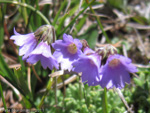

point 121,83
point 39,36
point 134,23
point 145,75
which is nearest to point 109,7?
point 134,23

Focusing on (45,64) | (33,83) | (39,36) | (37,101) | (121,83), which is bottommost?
(37,101)

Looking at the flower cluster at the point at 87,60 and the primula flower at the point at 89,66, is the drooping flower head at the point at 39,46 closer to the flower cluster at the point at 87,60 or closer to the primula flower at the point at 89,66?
the flower cluster at the point at 87,60

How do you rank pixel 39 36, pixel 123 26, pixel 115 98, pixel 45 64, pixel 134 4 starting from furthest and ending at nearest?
pixel 134 4 → pixel 123 26 → pixel 115 98 → pixel 39 36 → pixel 45 64

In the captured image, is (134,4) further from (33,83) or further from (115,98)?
(33,83)

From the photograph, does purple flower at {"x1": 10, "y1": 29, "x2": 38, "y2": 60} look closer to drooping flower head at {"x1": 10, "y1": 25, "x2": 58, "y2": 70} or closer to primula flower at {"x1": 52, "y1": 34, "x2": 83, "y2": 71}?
drooping flower head at {"x1": 10, "y1": 25, "x2": 58, "y2": 70}

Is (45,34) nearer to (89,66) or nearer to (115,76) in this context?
(89,66)

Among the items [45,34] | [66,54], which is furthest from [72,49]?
[45,34]

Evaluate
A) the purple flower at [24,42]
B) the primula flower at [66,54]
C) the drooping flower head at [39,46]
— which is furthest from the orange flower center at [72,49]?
the purple flower at [24,42]
